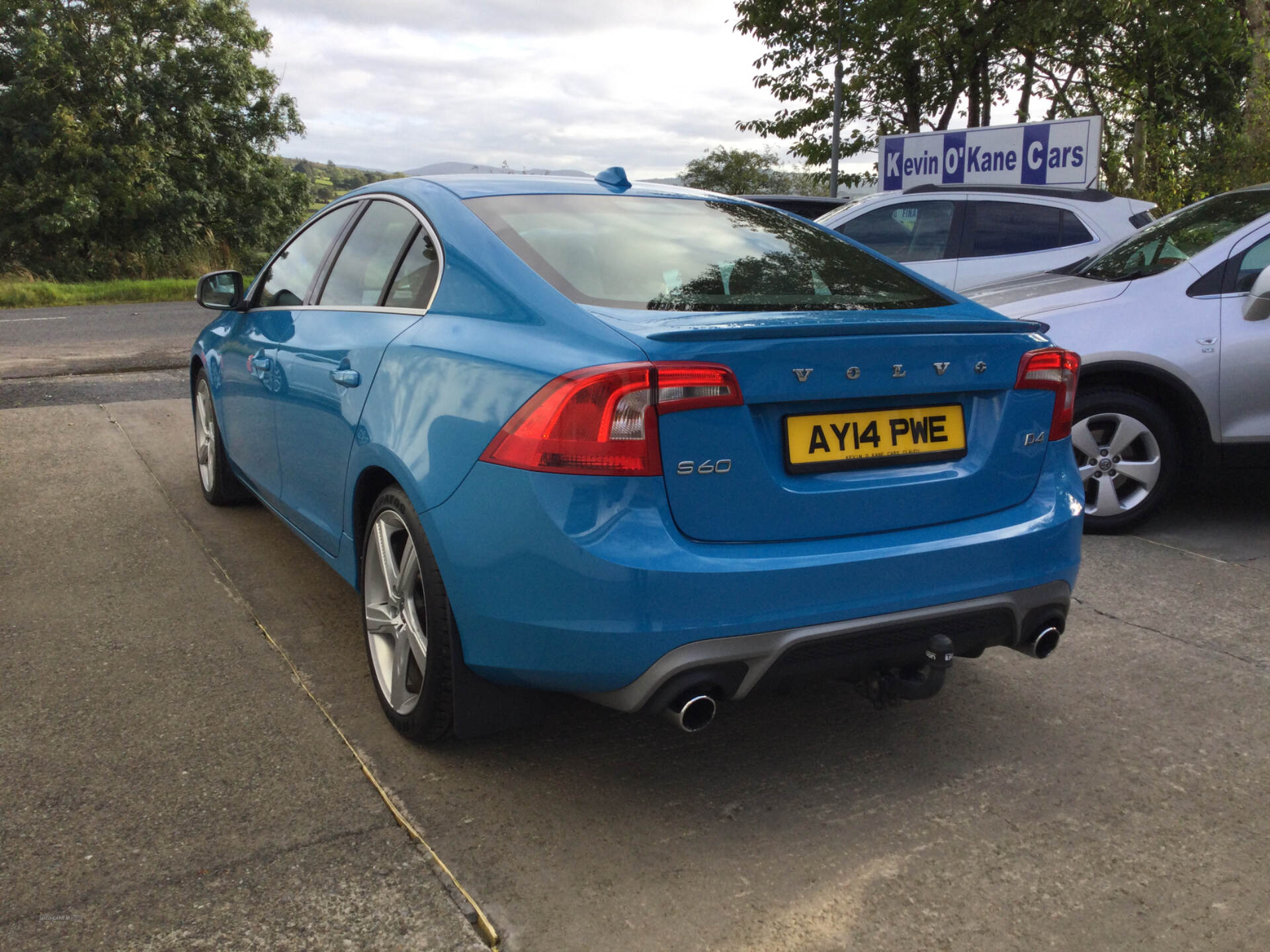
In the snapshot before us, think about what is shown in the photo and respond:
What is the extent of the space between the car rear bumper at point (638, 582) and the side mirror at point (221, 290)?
2.60m

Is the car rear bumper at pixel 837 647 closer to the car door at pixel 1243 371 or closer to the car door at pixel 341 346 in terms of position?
the car door at pixel 341 346

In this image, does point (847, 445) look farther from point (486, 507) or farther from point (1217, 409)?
point (1217, 409)

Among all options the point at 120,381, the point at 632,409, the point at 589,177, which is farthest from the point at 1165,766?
the point at 120,381

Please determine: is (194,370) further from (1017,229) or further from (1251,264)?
(1017,229)

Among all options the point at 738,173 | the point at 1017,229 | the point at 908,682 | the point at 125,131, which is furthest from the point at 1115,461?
the point at 738,173

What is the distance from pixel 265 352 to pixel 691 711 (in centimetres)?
254

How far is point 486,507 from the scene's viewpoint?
8.45 ft

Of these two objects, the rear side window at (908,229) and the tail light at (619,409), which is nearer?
the tail light at (619,409)

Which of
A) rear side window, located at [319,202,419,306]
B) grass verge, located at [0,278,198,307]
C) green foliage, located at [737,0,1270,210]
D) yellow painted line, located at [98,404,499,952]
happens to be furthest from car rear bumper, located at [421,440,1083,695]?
grass verge, located at [0,278,198,307]

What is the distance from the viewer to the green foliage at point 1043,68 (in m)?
20.4

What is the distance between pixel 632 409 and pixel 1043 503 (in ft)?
4.03

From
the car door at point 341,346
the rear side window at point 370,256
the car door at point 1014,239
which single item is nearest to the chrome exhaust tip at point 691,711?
the car door at point 341,346

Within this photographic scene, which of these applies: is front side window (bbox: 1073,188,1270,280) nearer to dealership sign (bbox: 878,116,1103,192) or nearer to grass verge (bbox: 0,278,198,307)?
dealership sign (bbox: 878,116,1103,192)

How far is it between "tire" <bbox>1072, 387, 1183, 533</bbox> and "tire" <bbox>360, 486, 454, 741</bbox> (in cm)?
351
